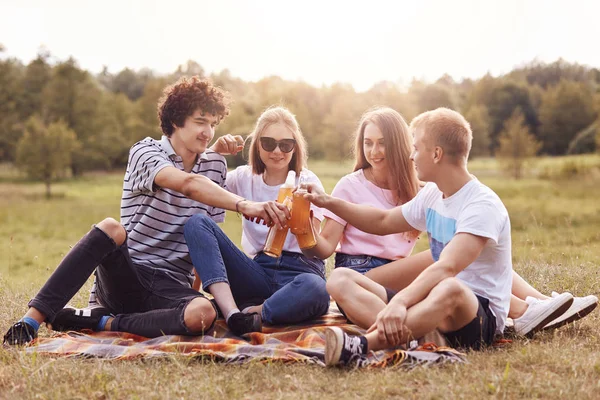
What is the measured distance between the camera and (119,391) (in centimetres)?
329

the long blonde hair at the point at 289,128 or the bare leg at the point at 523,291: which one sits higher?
→ the long blonde hair at the point at 289,128

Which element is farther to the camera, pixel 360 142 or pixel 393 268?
pixel 360 142

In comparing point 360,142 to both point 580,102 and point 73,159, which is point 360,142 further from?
point 580,102

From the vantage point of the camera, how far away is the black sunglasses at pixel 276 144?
5020mm

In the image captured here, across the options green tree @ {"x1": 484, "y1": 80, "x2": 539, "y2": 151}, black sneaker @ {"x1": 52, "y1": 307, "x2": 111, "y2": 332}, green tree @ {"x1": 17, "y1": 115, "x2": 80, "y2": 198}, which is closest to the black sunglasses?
black sneaker @ {"x1": 52, "y1": 307, "x2": 111, "y2": 332}

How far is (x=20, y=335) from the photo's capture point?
13.5 ft

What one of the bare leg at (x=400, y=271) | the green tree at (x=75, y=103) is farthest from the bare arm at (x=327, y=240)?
the green tree at (x=75, y=103)

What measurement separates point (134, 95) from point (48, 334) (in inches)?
2452

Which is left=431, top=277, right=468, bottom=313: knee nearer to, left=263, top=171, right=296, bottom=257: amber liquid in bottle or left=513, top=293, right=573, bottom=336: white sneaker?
left=513, top=293, right=573, bottom=336: white sneaker

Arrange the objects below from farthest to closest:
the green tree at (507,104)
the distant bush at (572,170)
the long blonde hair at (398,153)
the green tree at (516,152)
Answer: the green tree at (507,104) < the green tree at (516,152) < the distant bush at (572,170) < the long blonde hair at (398,153)

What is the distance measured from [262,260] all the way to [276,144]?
2.87 feet

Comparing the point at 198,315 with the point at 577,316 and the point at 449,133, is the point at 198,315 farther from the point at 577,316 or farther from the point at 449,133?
the point at 577,316

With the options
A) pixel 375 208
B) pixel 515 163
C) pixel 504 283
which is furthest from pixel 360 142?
pixel 515 163

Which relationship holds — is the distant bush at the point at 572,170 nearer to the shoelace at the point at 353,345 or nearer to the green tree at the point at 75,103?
the green tree at the point at 75,103
